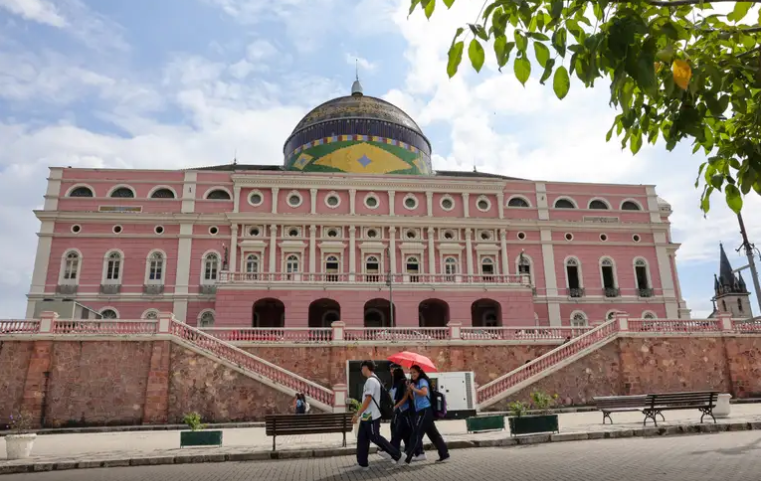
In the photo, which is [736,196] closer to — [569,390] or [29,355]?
[569,390]

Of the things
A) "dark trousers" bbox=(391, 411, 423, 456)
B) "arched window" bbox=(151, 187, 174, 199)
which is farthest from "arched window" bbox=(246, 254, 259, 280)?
"dark trousers" bbox=(391, 411, 423, 456)

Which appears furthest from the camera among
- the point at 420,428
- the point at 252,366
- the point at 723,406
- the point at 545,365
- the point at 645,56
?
the point at 545,365

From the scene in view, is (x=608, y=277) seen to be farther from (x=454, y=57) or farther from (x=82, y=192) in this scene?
(x=454, y=57)

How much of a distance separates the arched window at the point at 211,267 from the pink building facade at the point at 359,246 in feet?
0.26

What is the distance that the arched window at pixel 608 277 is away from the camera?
114 ft

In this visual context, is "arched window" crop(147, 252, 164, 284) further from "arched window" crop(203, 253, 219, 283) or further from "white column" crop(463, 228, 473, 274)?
"white column" crop(463, 228, 473, 274)

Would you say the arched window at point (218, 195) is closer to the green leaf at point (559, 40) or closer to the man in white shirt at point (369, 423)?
the man in white shirt at point (369, 423)

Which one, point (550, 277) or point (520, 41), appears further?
point (550, 277)

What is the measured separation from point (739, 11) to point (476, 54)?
204 cm

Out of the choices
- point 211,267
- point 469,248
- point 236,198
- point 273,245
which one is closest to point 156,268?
point 211,267

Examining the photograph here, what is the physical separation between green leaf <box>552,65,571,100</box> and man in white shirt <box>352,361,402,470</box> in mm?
6436

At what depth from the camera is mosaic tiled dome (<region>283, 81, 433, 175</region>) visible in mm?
39250

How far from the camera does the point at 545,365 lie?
2028 centimetres

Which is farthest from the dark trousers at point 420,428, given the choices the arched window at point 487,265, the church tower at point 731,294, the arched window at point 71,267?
the church tower at point 731,294
